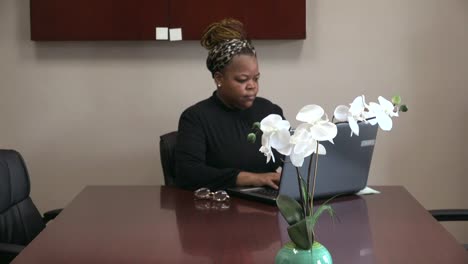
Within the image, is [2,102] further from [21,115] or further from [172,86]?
[172,86]

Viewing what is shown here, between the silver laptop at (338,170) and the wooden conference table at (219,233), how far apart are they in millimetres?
53

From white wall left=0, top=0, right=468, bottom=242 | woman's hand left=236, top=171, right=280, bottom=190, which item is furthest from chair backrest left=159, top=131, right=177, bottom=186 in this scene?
white wall left=0, top=0, right=468, bottom=242

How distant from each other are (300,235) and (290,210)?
60 millimetres

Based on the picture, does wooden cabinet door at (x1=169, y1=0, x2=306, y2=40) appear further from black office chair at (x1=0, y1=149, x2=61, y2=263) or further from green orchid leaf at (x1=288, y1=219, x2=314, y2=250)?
green orchid leaf at (x1=288, y1=219, x2=314, y2=250)

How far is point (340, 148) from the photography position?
2.16 metres

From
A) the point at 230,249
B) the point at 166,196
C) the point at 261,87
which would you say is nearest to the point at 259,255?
the point at 230,249

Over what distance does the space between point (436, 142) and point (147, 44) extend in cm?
168

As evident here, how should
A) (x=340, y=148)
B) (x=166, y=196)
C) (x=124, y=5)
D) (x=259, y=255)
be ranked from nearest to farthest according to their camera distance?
1. (x=259, y=255)
2. (x=340, y=148)
3. (x=166, y=196)
4. (x=124, y=5)

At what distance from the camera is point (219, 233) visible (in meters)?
1.85

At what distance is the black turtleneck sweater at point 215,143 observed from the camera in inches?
102

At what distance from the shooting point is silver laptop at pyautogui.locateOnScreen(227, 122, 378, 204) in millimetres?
2107

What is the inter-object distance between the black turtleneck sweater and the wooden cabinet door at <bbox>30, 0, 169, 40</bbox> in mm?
773

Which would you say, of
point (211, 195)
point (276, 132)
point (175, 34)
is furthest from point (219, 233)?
point (175, 34)

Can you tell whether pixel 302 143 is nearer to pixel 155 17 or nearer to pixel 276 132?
pixel 276 132
